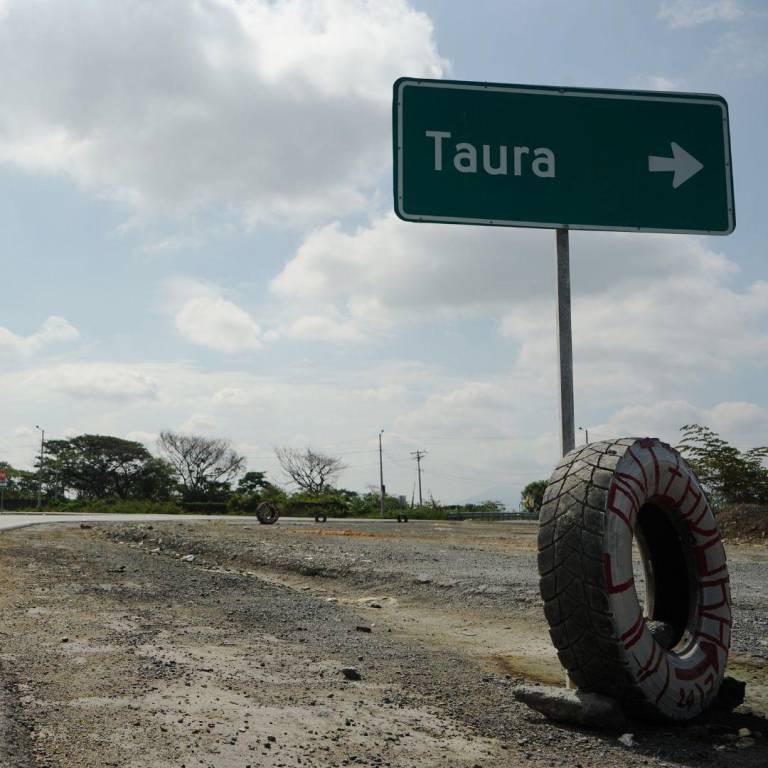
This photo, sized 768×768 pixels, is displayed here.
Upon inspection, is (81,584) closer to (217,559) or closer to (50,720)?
(217,559)

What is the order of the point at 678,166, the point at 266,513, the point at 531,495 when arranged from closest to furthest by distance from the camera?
the point at 678,166 < the point at 266,513 < the point at 531,495

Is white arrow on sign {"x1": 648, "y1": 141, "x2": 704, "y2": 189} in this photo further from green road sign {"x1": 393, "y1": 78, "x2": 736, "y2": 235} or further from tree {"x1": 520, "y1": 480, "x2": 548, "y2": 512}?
tree {"x1": 520, "y1": 480, "x2": 548, "y2": 512}

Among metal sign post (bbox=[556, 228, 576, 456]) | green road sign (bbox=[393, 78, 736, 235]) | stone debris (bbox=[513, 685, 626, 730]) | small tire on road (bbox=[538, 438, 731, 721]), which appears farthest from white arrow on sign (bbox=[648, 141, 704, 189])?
stone debris (bbox=[513, 685, 626, 730])

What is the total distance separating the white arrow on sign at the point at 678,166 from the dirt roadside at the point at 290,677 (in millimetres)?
3196

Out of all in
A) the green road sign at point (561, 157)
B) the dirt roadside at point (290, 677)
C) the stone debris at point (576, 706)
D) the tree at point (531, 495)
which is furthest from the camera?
the tree at point (531, 495)

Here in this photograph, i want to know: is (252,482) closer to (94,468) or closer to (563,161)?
(94,468)

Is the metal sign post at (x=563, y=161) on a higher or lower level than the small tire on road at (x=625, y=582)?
higher

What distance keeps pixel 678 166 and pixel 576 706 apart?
3.23 metres

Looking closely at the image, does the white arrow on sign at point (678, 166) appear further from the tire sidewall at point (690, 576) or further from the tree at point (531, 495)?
the tree at point (531, 495)

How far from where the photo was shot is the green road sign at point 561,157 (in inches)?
185

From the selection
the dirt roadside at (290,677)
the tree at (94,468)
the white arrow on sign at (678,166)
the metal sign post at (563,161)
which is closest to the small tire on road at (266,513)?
the dirt roadside at (290,677)

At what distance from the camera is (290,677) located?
4.82 metres

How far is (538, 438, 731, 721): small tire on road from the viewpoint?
13.4ft

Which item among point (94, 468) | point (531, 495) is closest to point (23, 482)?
point (94, 468)
